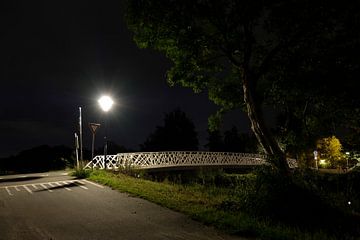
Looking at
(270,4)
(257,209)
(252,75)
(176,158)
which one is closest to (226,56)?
(252,75)

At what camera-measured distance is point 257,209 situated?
30.2ft

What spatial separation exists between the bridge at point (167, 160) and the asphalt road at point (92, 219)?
10.6 metres

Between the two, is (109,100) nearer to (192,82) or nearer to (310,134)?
(192,82)

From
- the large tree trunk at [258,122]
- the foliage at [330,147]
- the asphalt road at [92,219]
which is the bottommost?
the asphalt road at [92,219]

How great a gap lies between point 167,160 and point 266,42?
98.0ft

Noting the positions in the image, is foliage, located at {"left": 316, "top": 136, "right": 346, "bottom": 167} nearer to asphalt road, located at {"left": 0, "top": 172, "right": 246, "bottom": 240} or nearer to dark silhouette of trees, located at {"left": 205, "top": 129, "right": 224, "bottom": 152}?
dark silhouette of trees, located at {"left": 205, "top": 129, "right": 224, "bottom": 152}

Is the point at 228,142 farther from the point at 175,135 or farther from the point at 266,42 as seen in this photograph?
the point at 266,42

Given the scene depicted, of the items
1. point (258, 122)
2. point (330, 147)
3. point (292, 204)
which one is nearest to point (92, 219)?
point (292, 204)

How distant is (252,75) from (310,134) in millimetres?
4348

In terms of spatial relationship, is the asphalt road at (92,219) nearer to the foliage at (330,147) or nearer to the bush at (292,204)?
the bush at (292,204)

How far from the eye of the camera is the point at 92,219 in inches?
344

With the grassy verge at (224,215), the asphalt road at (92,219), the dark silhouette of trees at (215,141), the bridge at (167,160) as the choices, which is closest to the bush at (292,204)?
the grassy verge at (224,215)

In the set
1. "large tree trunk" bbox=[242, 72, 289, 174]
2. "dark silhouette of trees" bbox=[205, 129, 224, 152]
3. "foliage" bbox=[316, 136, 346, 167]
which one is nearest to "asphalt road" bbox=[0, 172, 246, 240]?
"large tree trunk" bbox=[242, 72, 289, 174]

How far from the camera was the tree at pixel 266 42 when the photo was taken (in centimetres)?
1130
